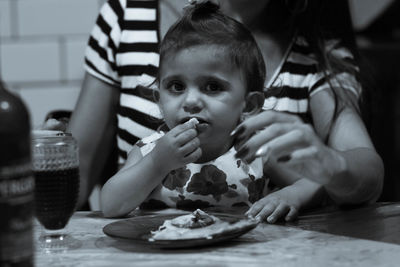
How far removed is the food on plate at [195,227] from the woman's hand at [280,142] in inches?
4.6

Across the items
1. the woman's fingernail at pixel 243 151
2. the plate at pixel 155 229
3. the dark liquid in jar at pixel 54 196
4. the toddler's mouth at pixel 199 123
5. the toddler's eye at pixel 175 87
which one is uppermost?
the toddler's eye at pixel 175 87

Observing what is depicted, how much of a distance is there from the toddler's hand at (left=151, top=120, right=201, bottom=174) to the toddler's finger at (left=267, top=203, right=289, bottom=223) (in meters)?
0.17

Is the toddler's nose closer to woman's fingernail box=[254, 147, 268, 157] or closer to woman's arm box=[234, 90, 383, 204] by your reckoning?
woman's arm box=[234, 90, 383, 204]

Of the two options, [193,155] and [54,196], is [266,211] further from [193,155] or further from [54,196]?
[54,196]

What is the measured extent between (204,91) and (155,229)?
0.32 metres

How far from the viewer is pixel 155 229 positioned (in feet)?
3.00

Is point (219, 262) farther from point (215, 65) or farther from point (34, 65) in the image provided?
point (34, 65)

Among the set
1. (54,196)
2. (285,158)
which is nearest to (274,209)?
(285,158)

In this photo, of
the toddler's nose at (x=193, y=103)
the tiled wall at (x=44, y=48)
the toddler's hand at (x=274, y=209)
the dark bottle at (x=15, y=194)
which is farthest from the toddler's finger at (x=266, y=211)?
the tiled wall at (x=44, y=48)

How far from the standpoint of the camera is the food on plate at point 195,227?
840mm

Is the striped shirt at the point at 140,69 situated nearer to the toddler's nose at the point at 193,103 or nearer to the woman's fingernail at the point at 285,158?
the toddler's nose at the point at 193,103

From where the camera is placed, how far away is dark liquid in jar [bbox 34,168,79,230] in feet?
3.00

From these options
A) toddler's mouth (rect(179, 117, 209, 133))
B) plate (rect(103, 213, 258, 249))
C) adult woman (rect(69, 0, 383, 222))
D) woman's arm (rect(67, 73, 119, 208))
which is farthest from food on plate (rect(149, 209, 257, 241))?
woman's arm (rect(67, 73, 119, 208))

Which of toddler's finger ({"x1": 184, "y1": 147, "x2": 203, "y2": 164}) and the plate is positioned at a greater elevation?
toddler's finger ({"x1": 184, "y1": 147, "x2": 203, "y2": 164})
